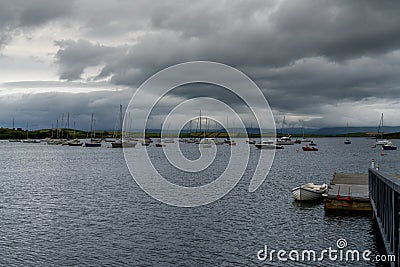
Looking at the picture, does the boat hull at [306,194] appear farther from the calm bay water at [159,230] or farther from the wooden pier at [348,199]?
the wooden pier at [348,199]

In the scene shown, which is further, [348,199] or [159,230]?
[348,199]

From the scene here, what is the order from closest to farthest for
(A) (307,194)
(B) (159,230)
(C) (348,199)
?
(B) (159,230) → (C) (348,199) → (A) (307,194)

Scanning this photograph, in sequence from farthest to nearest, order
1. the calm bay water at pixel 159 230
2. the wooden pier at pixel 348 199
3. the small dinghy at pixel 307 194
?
the small dinghy at pixel 307 194, the wooden pier at pixel 348 199, the calm bay water at pixel 159 230

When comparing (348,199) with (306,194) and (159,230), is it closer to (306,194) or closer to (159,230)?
(306,194)

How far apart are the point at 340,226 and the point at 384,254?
7.88 m

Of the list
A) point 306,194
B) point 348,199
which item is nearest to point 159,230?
point 348,199

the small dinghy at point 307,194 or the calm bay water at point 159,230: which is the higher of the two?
the small dinghy at point 307,194

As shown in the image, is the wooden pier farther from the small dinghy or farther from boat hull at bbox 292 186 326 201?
boat hull at bbox 292 186 326 201

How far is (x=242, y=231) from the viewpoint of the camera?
3391cm

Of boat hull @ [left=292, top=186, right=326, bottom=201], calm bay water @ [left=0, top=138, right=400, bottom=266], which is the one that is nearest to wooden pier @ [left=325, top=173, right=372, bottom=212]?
calm bay water @ [left=0, top=138, right=400, bottom=266]

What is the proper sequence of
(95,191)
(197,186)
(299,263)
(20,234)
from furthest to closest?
(197,186) → (95,191) → (20,234) → (299,263)

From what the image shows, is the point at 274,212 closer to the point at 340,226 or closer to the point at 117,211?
the point at 340,226

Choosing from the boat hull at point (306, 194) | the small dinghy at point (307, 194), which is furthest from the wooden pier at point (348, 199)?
the boat hull at point (306, 194)

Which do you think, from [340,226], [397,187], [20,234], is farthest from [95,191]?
[397,187]
